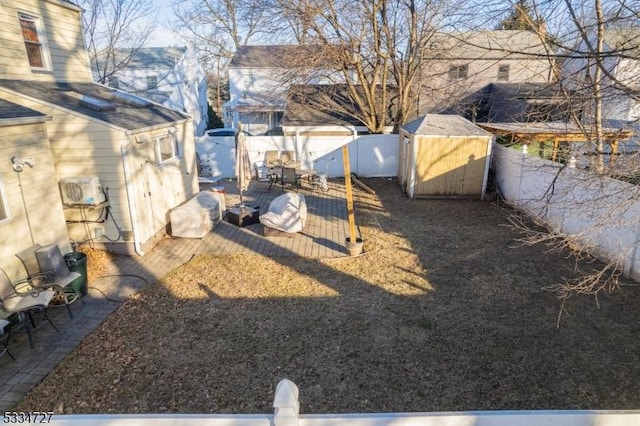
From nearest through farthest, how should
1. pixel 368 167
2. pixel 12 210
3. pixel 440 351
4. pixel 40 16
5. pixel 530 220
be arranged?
pixel 440 351 < pixel 12 210 < pixel 40 16 < pixel 530 220 < pixel 368 167

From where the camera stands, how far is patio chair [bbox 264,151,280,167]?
15.3m

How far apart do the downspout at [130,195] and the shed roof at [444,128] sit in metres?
8.47

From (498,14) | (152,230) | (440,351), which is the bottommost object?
(440,351)

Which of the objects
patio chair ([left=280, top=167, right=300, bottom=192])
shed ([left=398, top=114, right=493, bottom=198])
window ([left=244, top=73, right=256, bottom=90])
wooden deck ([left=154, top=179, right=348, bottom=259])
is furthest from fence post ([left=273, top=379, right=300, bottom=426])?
window ([left=244, top=73, right=256, bottom=90])

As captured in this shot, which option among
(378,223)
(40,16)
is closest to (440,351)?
(378,223)

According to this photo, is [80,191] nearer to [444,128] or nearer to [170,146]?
[170,146]

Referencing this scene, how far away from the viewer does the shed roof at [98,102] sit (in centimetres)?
743

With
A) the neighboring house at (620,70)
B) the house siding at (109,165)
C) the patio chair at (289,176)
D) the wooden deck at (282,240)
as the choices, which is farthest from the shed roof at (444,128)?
the house siding at (109,165)

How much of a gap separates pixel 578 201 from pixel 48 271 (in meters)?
8.95

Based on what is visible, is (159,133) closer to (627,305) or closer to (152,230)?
(152,230)

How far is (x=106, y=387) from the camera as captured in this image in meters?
4.35

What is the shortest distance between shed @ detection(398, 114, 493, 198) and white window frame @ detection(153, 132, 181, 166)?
7.21 meters

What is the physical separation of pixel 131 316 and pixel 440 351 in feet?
15.0

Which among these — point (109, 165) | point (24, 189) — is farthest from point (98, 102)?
point (24, 189)
